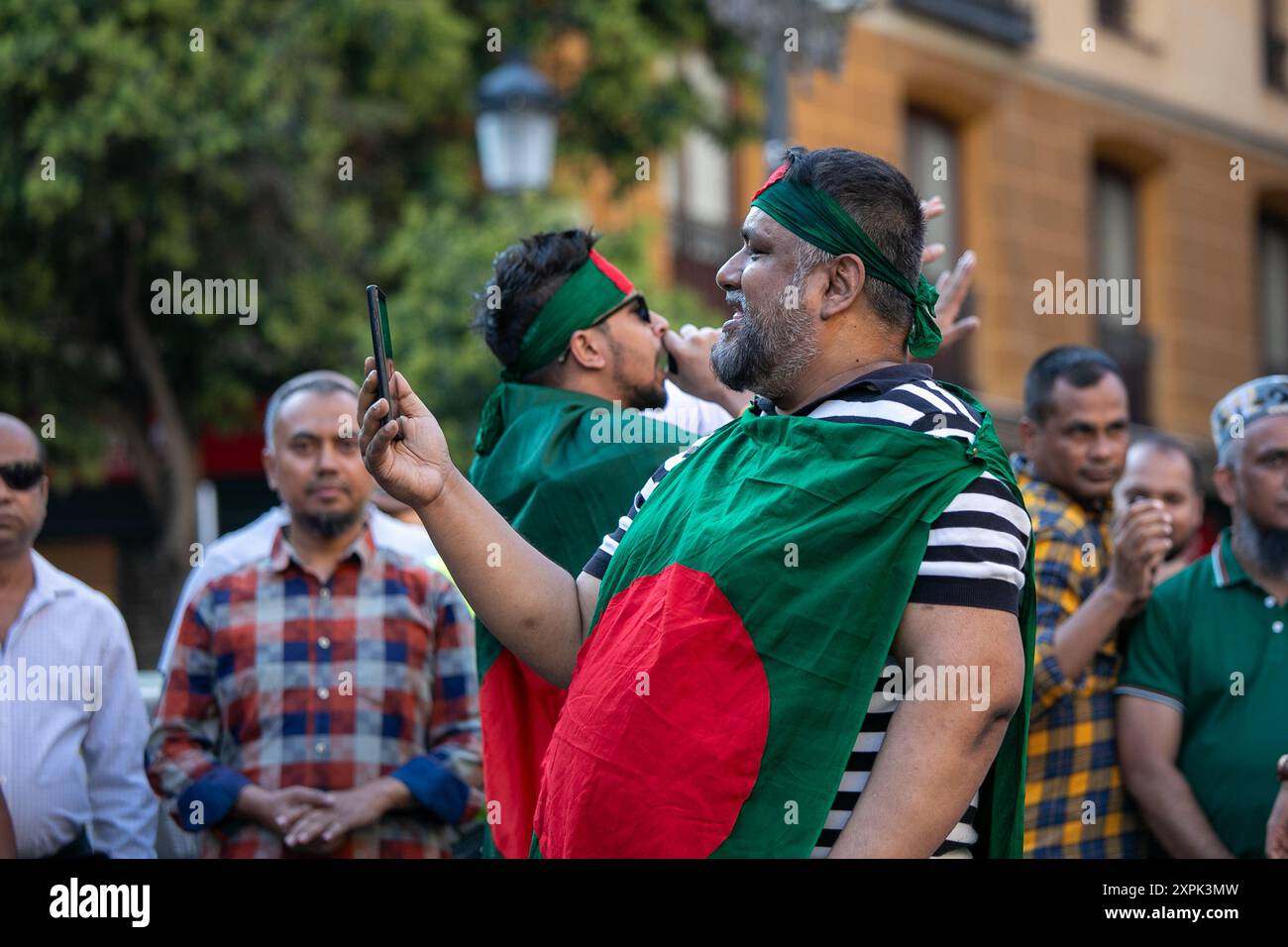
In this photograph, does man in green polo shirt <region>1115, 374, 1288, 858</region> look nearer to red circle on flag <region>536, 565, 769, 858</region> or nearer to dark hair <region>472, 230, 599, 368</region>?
dark hair <region>472, 230, 599, 368</region>

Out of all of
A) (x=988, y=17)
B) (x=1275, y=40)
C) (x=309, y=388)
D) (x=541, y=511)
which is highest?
(x=1275, y=40)

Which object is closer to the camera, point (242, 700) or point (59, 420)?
point (242, 700)

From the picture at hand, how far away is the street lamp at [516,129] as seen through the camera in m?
10.3

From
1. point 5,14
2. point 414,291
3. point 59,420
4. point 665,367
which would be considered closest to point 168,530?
point 59,420

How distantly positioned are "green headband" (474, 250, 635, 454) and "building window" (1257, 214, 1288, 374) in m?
20.1

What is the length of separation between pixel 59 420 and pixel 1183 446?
863cm

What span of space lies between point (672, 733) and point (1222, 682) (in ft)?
7.87

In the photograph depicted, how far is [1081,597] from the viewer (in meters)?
5.12

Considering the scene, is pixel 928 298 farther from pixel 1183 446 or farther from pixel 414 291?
Answer: pixel 414 291

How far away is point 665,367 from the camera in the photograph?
4.51 meters

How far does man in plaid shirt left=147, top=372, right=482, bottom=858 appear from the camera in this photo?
5.05 metres

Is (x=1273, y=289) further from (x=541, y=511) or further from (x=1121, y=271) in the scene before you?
(x=541, y=511)

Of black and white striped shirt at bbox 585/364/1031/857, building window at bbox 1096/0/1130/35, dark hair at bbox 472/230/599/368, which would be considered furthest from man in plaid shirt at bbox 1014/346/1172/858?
building window at bbox 1096/0/1130/35

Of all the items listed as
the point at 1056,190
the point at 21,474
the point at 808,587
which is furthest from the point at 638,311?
the point at 1056,190
